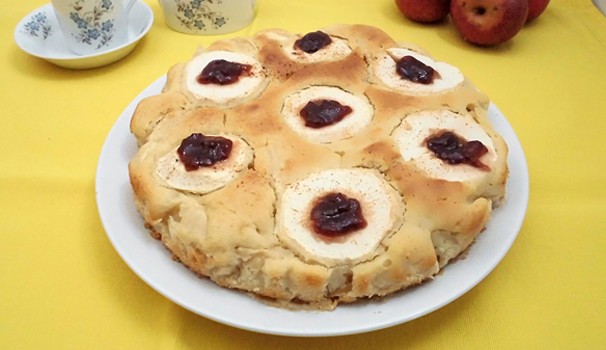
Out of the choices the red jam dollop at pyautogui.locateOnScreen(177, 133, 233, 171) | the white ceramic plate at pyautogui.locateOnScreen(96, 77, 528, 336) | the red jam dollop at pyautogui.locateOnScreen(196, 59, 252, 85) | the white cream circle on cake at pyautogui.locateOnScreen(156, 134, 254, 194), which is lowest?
the white ceramic plate at pyautogui.locateOnScreen(96, 77, 528, 336)

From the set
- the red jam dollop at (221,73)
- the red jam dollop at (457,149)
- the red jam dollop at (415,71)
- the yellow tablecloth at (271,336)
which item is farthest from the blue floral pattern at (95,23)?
the red jam dollop at (457,149)

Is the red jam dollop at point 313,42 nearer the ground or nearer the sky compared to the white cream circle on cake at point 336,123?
nearer the sky

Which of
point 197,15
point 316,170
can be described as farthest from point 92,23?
point 316,170

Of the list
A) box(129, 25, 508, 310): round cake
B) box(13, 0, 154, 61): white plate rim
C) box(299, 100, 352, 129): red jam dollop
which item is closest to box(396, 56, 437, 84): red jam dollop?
box(129, 25, 508, 310): round cake

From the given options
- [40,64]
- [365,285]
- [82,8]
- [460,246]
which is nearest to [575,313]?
[460,246]

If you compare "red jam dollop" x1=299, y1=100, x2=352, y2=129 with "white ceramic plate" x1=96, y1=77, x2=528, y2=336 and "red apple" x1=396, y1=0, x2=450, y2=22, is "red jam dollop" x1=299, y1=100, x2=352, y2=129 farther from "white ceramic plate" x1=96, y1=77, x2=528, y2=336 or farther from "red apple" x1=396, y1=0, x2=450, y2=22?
"red apple" x1=396, y1=0, x2=450, y2=22

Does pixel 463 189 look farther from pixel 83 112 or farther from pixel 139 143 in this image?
pixel 83 112

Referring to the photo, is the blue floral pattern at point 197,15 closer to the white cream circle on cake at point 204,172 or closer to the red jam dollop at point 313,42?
the red jam dollop at point 313,42
